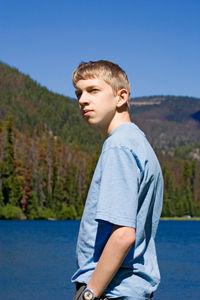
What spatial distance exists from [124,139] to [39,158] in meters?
113

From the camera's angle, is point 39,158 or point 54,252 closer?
point 54,252

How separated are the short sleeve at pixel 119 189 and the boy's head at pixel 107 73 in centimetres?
45

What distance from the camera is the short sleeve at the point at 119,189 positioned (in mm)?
3125

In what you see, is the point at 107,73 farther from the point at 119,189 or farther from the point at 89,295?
the point at 89,295

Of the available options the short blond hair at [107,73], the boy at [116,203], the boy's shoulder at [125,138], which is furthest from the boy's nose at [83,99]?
the boy's shoulder at [125,138]

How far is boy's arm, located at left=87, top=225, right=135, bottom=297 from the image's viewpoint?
10.1 feet

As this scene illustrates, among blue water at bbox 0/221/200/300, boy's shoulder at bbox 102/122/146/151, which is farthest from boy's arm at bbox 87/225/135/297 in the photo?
blue water at bbox 0/221/200/300

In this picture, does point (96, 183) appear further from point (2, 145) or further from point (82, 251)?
point (2, 145)

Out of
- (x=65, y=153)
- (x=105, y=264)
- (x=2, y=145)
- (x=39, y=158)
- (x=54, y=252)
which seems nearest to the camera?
(x=105, y=264)

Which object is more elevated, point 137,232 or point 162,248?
point 137,232

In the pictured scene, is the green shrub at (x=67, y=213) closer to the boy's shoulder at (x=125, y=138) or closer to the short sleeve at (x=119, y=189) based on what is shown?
the boy's shoulder at (x=125, y=138)

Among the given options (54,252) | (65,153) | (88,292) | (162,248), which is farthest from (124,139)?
(65,153)

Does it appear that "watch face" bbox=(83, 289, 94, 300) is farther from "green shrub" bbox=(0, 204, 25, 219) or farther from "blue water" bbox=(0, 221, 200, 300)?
"green shrub" bbox=(0, 204, 25, 219)

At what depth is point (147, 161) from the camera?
3.30 m
